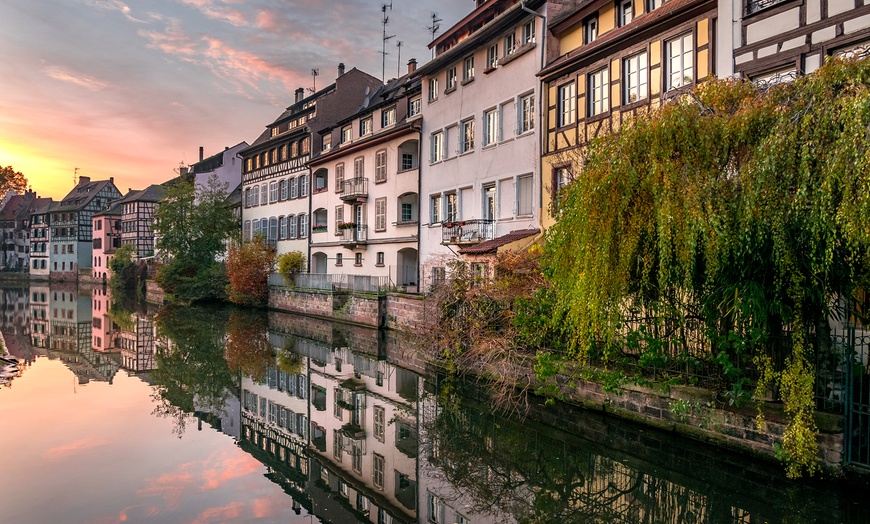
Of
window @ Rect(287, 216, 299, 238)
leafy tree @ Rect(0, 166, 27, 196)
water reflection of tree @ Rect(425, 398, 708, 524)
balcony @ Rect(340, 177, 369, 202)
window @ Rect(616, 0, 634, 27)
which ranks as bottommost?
water reflection of tree @ Rect(425, 398, 708, 524)

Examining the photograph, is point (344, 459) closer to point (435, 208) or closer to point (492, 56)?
point (492, 56)

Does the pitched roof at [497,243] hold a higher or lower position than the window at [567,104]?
lower

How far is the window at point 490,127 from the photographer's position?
75.4 ft

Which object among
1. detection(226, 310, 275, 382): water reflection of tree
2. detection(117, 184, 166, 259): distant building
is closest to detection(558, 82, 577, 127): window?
detection(226, 310, 275, 382): water reflection of tree

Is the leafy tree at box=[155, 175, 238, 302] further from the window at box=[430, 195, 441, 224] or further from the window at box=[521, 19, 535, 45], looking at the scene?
the window at box=[521, 19, 535, 45]

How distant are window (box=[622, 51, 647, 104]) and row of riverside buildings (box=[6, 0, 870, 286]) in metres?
0.03

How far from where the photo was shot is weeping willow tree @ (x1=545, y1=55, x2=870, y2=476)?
24.5ft

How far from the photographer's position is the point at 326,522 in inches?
315

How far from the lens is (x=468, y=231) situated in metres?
23.4

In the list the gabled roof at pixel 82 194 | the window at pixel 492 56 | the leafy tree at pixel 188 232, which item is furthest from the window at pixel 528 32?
the gabled roof at pixel 82 194

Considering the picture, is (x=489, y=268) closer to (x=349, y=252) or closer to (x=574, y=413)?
(x=574, y=413)

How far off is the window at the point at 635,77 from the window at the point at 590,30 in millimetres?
2116

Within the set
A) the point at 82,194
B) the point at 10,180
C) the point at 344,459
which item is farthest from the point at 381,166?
the point at 10,180

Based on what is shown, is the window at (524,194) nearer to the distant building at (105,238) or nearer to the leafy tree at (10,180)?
the distant building at (105,238)
